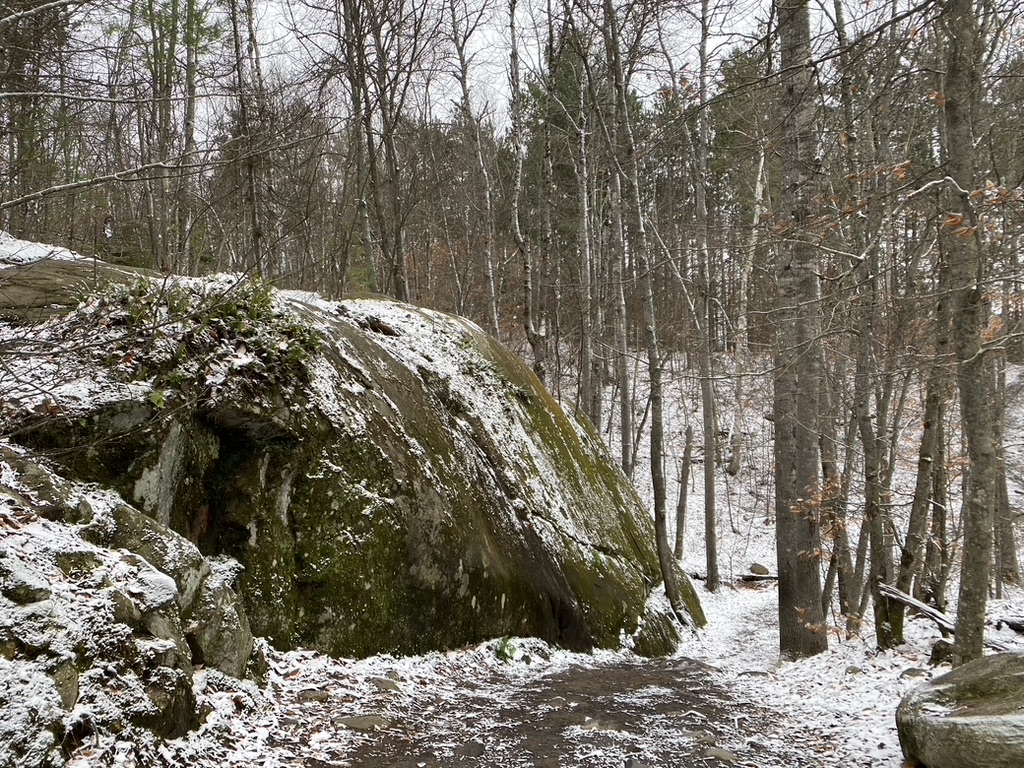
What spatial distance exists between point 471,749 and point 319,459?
2.67m

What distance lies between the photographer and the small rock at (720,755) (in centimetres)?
398

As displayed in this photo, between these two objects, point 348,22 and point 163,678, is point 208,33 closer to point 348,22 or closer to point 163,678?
point 348,22

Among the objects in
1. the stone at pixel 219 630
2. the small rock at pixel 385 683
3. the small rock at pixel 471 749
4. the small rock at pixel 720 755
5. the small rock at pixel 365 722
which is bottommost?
the small rock at pixel 720 755

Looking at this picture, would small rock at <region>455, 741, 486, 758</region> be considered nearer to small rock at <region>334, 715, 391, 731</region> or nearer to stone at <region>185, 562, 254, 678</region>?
small rock at <region>334, 715, 391, 731</region>

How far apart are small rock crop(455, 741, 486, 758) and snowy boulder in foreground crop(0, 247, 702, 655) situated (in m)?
1.60

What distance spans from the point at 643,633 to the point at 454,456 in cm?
367

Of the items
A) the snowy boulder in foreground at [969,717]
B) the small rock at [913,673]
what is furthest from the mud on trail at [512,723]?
the small rock at [913,673]

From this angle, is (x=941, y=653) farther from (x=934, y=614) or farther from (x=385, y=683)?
(x=385, y=683)

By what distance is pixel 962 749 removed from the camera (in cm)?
314

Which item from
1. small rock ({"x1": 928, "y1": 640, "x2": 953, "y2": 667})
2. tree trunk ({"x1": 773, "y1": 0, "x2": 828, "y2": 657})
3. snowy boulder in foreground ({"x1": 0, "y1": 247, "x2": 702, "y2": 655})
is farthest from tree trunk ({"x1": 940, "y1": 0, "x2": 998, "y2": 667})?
snowy boulder in foreground ({"x1": 0, "y1": 247, "x2": 702, "y2": 655})

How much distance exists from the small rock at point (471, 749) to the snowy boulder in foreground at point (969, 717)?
2.52 meters

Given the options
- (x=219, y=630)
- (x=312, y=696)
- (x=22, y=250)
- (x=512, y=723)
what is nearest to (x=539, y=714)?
(x=512, y=723)

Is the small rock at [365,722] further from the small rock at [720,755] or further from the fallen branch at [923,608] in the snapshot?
the fallen branch at [923,608]

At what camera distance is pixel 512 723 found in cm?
452
